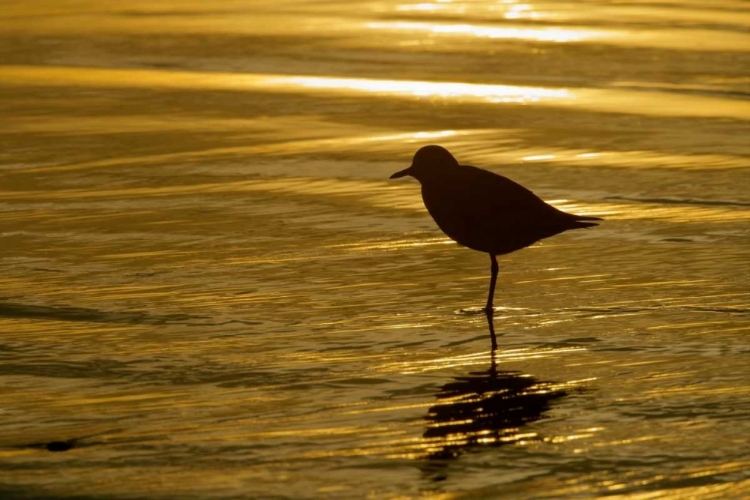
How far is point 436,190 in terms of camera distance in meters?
7.20

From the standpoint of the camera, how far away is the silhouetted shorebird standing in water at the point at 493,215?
7.00 meters

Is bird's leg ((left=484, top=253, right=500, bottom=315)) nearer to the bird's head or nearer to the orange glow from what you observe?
the bird's head

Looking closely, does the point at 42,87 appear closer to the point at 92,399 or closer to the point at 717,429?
the point at 92,399

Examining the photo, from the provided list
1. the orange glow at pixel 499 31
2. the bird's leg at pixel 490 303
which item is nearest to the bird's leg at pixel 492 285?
the bird's leg at pixel 490 303

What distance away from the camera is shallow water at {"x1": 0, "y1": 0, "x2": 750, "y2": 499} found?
4.78m

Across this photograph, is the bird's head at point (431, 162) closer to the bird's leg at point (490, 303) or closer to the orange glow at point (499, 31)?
the bird's leg at point (490, 303)

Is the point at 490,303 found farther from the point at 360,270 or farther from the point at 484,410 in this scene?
the point at 484,410

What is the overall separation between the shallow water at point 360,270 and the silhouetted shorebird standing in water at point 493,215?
0.22m

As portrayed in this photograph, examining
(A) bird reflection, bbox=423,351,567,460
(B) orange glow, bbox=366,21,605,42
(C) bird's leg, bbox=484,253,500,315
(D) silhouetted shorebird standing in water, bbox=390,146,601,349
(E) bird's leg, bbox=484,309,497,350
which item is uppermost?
(B) orange glow, bbox=366,21,605,42

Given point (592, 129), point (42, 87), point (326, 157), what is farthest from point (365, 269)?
point (42, 87)

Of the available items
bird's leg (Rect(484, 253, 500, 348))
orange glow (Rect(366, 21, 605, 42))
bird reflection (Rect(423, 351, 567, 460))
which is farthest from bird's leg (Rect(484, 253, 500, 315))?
orange glow (Rect(366, 21, 605, 42))

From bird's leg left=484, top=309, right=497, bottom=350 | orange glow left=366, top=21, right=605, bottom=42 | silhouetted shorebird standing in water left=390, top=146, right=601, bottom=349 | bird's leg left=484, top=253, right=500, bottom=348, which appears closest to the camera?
bird's leg left=484, top=309, right=497, bottom=350

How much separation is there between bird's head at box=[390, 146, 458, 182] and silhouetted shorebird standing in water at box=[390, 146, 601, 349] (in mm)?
122

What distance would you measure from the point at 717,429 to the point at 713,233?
2.98 metres
